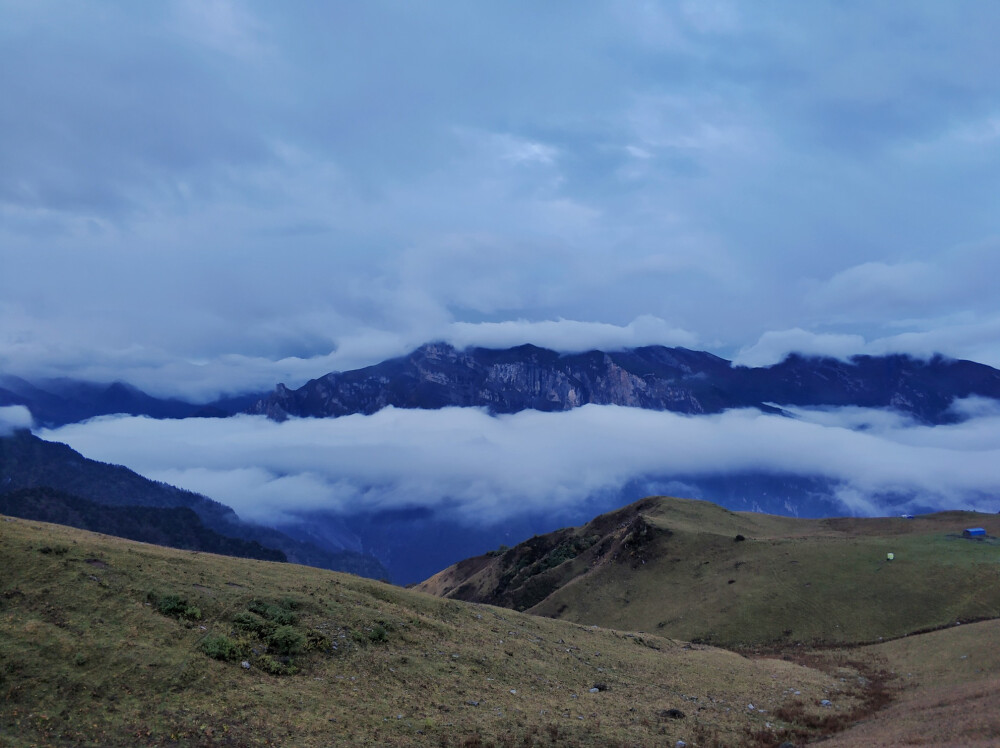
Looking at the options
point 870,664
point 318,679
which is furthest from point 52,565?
point 870,664

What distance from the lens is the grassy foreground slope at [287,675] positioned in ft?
73.7

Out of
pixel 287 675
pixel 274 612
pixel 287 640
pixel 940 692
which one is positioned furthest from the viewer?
pixel 940 692

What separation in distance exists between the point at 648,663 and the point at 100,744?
3577 centimetres

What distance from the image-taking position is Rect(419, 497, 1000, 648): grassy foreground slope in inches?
2869

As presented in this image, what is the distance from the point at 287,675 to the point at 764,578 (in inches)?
→ 2983

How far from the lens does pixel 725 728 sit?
30.1 meters

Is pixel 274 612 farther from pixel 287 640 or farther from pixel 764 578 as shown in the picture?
pixel 764 578

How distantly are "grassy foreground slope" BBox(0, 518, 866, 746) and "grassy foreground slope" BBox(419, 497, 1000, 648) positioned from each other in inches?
1378

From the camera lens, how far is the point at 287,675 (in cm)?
2805

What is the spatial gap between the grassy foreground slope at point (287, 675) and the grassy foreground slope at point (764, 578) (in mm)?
34990

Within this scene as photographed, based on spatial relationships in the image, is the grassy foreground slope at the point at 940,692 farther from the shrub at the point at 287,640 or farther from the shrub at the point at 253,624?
the shrub at the point at 253,624

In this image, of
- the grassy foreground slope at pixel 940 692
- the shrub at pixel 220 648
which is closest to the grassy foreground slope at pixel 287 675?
the shrub at pixel 220 648

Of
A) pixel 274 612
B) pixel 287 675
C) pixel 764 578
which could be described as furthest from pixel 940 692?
pixel 764 578

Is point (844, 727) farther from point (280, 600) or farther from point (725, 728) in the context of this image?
point (280, 600)
